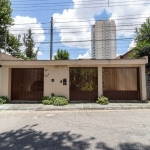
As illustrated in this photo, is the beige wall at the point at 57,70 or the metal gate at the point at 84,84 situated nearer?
the beige wall at the point at 57,70

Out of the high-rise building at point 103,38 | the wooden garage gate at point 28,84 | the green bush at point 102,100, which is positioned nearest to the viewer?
the green bush at point 102,100

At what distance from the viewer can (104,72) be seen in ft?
37.3

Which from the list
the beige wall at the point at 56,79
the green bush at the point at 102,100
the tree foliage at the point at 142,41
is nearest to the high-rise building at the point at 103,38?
the tree foliage at the point at 142,41

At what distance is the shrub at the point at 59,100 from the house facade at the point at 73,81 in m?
0.53

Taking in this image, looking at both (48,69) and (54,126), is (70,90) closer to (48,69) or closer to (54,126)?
(48,69)

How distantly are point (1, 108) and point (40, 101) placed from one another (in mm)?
2614

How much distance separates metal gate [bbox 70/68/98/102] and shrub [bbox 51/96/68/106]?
3.17 feet

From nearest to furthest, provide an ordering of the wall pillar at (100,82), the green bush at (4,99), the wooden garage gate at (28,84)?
1. the green bush at (4,99)
2. the wall pillar at (100,82)
3. the wooden garage gate at (28,84)

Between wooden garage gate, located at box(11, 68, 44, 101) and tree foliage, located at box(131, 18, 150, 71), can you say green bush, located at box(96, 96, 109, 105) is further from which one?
tree foliage, located at box(131, 18, 150, 71)

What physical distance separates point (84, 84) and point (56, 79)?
1.96m

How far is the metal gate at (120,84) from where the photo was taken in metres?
11.3

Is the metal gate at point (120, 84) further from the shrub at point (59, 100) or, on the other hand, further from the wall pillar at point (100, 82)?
the shrub at point (59, 100)

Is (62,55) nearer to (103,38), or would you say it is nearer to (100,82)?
(103,38)

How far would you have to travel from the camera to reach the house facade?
11.1 meters
